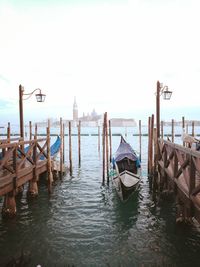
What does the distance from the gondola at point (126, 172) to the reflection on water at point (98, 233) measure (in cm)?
39

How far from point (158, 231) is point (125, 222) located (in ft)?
3.20

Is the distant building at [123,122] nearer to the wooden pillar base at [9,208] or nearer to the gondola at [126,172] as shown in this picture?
the gondola at [126,172]

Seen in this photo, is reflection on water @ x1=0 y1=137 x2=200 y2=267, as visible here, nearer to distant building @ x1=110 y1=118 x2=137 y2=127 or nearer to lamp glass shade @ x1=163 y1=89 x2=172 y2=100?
lamp glass shade @ x1=163 y1=89 x2=172 y2=100

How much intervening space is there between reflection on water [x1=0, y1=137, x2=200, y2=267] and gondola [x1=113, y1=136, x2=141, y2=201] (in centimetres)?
39

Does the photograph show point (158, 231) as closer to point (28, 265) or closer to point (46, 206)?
point (28, 265)

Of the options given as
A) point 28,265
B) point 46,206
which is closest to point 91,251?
point 28,265

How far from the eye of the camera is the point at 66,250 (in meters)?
4.79

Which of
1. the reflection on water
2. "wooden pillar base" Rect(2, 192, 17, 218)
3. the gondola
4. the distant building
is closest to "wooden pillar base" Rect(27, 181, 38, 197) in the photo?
the reflection on water

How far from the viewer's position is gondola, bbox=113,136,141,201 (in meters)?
7.80

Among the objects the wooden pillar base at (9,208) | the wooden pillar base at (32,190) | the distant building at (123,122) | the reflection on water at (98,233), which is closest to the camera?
the reflection on water at (98,233)

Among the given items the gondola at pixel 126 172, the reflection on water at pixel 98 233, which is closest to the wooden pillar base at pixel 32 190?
the reflection on water at pixel 98 233

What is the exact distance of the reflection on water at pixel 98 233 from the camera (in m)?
4.50

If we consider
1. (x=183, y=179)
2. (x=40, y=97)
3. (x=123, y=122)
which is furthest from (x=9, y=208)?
(x=123, y=122)

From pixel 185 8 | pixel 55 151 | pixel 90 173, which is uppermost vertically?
pixel 185 8
